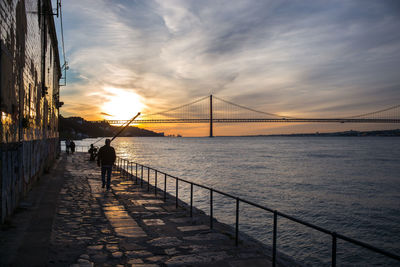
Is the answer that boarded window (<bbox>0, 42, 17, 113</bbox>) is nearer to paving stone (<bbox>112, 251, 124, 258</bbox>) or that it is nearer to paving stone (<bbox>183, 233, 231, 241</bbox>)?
paving stone (<bbox>112, 251, 124, 258</bbox>)

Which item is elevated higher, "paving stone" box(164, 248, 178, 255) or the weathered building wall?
the weathered building wall

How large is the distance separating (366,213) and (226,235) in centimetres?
1402

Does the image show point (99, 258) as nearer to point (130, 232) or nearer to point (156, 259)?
point (156, 259)

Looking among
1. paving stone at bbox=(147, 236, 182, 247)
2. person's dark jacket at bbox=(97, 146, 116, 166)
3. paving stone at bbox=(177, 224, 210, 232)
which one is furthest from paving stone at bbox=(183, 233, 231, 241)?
person's dark jacket at bbox=(97, 146, 116, 166)

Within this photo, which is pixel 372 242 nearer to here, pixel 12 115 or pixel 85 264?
pixel 85 264

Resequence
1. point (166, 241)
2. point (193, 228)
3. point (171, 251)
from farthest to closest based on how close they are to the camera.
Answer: point (193, 228) < point (166, 241) < point (171, 251)

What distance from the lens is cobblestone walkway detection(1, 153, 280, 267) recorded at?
4.99 m

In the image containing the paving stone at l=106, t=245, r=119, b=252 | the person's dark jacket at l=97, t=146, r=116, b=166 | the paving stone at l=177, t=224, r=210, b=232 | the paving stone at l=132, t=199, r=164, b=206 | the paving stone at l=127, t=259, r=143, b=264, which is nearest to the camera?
the paving stone at l=127, t=259, r=143, b=264

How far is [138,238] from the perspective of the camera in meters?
6.10

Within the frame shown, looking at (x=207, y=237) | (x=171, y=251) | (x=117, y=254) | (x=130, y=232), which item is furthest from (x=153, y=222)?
(x=117, y=254)

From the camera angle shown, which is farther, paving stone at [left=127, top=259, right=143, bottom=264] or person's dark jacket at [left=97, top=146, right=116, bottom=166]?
person's dark jacket at [left=97, top=146, right=116, bottom=166]

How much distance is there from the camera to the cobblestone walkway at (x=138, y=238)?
4988 millimetres

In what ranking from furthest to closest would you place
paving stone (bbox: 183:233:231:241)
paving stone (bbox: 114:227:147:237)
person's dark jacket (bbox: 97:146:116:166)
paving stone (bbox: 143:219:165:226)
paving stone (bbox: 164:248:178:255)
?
person's dark jacket (bbox: 97:146:116:166)
paving stone (bbox: 143:219:165:226)
paving stone (bbox: 114:227:147:237)
paving stone (bbox: 183:233:231:241)
paving stone (bbox: 164:248:178:255)

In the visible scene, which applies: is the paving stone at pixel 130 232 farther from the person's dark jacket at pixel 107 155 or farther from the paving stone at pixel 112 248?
the person's dark jacket at pixel 107 155
